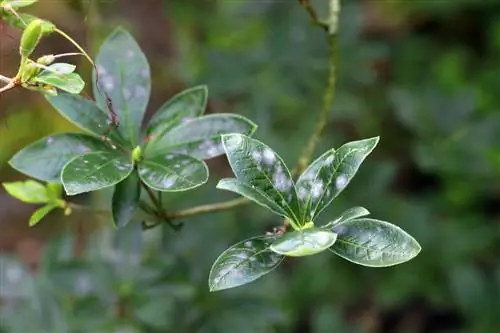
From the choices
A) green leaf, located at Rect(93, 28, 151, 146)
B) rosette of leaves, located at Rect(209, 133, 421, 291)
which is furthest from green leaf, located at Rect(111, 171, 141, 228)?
rosette of leaves, located at Rect(209, 133, 421, 291)

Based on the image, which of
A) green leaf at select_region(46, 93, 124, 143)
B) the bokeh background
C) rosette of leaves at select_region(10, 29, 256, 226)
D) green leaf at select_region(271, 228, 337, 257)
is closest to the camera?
green leaf at select_region(271, 228, 337, 257)

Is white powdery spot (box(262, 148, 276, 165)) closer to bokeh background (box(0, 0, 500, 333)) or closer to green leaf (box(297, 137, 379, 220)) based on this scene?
green leaf (box(297, 137, 379, 220))

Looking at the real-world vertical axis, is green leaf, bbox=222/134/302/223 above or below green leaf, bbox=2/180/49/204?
above

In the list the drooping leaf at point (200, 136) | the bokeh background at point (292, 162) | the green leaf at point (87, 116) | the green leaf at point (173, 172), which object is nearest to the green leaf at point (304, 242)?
the green leaf at point (173, 172)

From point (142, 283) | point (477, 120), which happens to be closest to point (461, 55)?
point (477, 120)

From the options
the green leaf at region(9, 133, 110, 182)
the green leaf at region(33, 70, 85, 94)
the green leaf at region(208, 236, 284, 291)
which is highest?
the green leaf at region(33, 70, 85, 94)

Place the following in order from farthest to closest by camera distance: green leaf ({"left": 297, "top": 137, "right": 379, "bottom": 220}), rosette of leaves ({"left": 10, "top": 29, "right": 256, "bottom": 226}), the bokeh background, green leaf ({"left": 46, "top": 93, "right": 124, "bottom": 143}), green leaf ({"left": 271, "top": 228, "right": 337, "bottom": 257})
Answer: the bokeh background < green leaf ({"left": 46, "top": 93, "right": 124, "bottom": 143}) < rosette of leaves ({"left": 10, "top": 29, "right": 256, "bottom": 226}) < green leaf ({"left": 297, "top": 137, "right": 379, "bottom": 220}) < green leaf ({"left": 271, "top": 228, "right": 337, "bottom": 257})

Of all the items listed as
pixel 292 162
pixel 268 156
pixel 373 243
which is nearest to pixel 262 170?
pixel 268 156

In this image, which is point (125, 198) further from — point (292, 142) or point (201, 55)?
point (201, 55)

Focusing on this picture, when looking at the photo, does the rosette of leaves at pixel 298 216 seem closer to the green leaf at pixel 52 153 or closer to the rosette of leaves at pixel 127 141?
the rosette of leaves at pixel 127 141
